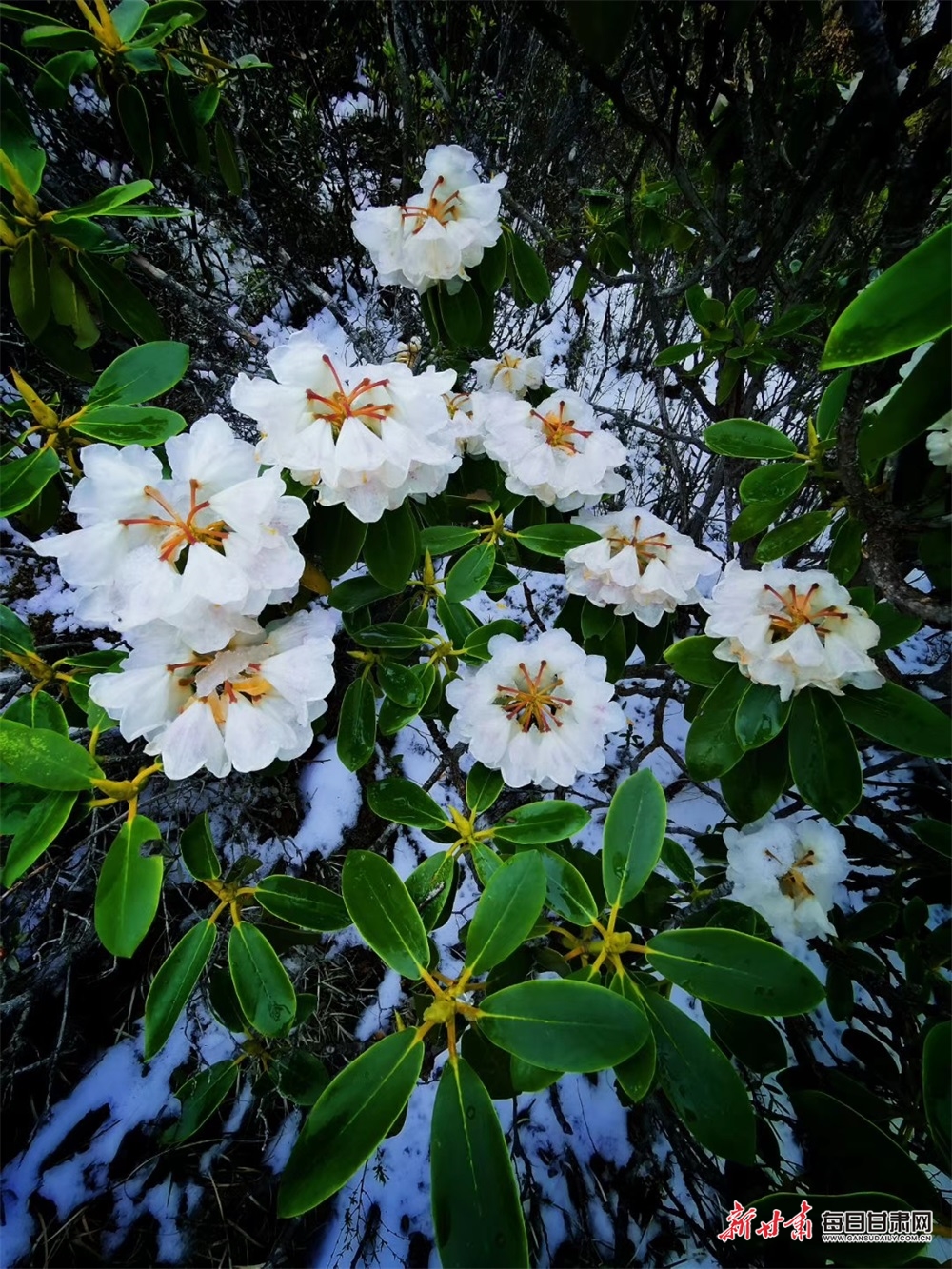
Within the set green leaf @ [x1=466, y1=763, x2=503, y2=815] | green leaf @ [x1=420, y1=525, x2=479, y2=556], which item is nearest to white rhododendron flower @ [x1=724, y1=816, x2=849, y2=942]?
green leaf @ [x1=466, y1=763, x2=503, y2=815]

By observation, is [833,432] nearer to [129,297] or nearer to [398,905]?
[398,905]

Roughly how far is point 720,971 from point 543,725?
0.31m

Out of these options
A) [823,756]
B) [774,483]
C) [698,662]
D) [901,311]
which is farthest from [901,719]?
[901,311]

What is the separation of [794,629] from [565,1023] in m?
0.45

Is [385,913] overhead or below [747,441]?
below

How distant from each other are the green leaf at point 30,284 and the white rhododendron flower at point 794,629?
0.95 metres

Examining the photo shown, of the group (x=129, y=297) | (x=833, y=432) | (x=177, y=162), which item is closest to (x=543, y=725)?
(x=833, y=432)

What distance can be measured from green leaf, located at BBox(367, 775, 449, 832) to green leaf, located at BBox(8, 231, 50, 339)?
2.54 ft

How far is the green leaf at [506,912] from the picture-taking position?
58cm

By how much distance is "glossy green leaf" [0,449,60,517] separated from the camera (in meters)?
0.62

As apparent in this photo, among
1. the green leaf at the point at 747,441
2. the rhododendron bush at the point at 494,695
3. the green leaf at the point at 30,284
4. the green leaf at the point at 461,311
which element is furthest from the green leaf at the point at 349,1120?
the green leaf at the point at 30,284

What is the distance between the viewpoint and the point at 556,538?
2.64 feet

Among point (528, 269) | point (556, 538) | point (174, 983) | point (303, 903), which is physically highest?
point (528, 269)

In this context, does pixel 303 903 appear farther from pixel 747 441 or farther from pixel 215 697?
pixel 747 441
